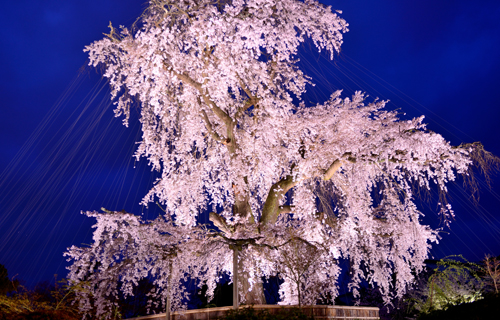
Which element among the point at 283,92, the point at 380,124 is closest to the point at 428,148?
the point at 380,124

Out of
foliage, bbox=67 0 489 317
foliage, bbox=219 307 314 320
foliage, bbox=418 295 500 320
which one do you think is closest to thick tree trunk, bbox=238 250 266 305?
foliage, bbox=67 0 489 317

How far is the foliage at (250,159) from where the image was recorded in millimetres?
8211

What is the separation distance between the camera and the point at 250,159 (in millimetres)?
→ 10516

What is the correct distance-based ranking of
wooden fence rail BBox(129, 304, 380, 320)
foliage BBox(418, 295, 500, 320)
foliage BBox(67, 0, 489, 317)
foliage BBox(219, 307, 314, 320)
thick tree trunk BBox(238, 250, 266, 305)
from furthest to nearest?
thick tree trunk BBox(238, 250, 266, 305) → wooden fence rail BBox(129, 304, 380, 320) → foliage BBox(67, 0, 489, 317) → foliage BBox(219, 307, 314, 320) → foliage BBox(418, 295, 500, 320)

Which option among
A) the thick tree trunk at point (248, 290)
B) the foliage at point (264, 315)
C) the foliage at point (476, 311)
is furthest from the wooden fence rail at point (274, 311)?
the foliage at point (476, 311)

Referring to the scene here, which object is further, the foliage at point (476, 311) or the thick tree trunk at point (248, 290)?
the thick tree trunk at point (248, 290)

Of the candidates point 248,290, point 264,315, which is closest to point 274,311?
point 248,290

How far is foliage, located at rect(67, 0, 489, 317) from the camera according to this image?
821 centimetres

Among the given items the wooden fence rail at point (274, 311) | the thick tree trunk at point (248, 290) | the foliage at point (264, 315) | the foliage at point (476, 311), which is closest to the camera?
the foliage at point (476, 311)

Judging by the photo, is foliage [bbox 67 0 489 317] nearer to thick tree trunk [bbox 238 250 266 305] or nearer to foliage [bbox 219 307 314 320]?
thick tree trunk [bbox 238 250 266 305]

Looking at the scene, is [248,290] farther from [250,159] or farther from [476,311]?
[476,311]

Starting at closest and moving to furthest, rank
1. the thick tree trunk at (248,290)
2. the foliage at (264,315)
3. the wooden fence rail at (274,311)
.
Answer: the foliage at (264,315) < the wooden fence rail at (274,311) < the thick tree trunk at (248,290)

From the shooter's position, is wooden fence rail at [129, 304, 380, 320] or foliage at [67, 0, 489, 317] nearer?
foliage at [67, 0, 489, 317]

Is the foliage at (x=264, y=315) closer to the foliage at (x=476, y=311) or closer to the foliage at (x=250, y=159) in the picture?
the foliage at (x=250, y=159)
